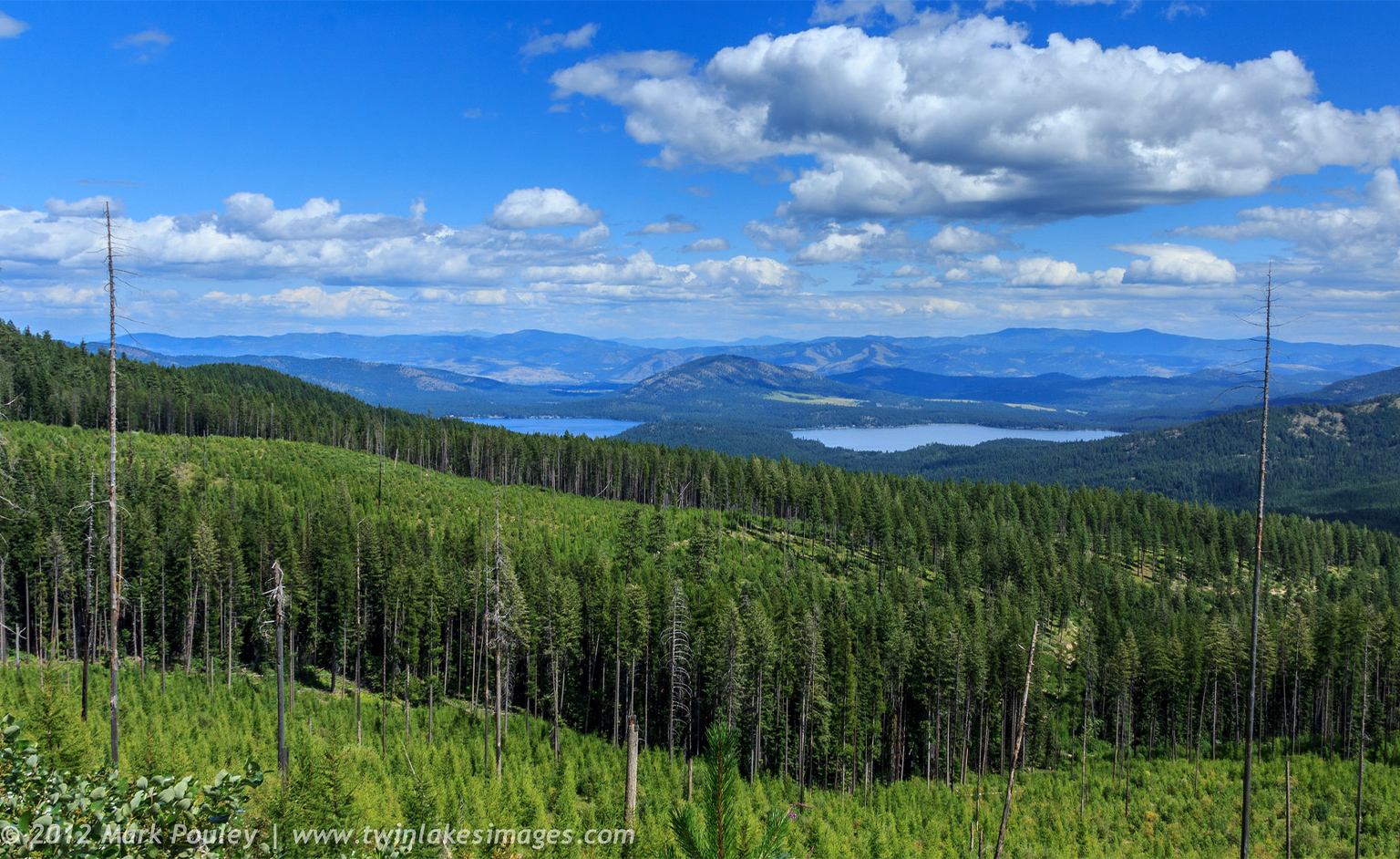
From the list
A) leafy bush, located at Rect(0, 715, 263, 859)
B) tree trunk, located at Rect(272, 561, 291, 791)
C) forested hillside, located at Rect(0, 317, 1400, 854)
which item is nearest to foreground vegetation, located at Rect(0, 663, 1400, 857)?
tree trunk, located at Rect(272, 561, 291, 791)

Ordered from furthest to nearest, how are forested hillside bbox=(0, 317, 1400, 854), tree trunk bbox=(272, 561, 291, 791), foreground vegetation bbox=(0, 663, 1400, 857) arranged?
forested hillside bbox=(0, 317, 1400, 854) < foreground vegetation bbox=(0, 663, 1400, 857) < tree trunk bbox=(272, 561, 291, 791)

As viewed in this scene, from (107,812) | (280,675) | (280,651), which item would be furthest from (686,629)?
(107,812)

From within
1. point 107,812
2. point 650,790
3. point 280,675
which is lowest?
point 650,790

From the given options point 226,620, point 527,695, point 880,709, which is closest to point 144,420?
point 226,620

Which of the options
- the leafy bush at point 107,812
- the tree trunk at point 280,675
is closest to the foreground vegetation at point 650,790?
the tree trunk at point 280,675

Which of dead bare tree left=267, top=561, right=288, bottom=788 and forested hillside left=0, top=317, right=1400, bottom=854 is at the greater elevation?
dead bare tree left=267, top=561, right=288, bottom=788

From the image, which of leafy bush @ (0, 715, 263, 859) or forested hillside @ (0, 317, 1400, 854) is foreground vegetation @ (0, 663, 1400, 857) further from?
leafy bush @ (0, 715, 263, 859)

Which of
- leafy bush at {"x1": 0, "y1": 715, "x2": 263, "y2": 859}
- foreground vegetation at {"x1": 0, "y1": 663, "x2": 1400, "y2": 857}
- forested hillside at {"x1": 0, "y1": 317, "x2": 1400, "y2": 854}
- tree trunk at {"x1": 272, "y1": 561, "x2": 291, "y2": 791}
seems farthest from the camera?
forested hillside at {"x1": 0, "y1": 317, "x2": 1400, "y2": 854}

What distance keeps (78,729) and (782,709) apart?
41.5 metres

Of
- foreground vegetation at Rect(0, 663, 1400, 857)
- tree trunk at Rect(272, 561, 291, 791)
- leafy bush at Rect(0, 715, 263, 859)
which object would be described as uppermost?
leafy bush at Rect(0, 715, 263, 859)

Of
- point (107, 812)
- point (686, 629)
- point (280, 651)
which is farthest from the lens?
point (686, 629)

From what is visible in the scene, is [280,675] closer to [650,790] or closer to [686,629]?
[650,790]

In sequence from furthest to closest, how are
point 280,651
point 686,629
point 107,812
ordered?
point 686,629
point 280,651
point 107,812

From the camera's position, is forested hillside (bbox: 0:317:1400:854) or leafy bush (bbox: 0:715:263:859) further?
forested hillside (bbox: 0:317:1400:854)
